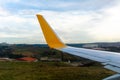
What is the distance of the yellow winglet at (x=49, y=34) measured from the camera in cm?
886

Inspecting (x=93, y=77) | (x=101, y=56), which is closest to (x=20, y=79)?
(x=93, y=77)

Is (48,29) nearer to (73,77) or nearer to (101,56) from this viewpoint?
(101,56)

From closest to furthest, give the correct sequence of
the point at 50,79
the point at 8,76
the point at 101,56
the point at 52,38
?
1. the point at 101,56
2. the point at 52,38
3. the point at 50,79
4. the point at 8,76

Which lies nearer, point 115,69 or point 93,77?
point 115,69

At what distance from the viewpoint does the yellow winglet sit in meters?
8.86

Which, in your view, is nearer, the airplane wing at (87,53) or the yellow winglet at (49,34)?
the airplane wing at (87,53)

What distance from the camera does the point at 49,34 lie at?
9070 millimetres

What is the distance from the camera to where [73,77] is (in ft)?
48.0

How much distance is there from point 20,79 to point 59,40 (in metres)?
5.40

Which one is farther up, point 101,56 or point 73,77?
point 101,56

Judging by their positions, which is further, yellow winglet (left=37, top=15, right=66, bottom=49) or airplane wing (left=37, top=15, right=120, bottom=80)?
yellow winglet (left=37, top=15, right=66, bottom=49)

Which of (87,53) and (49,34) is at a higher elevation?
(49,34)

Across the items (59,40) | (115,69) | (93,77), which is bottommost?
(93,77)

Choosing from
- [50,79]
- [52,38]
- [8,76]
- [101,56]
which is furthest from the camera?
[8,76]
